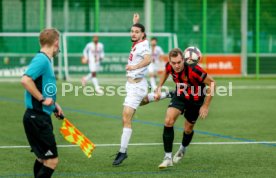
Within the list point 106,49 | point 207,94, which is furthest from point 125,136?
point 106,49

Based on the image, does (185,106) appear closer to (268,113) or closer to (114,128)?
(114,128)

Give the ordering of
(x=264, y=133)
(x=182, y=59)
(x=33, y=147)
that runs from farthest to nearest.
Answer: (x=264, y=133), (x=182, y=59), (x=33, y=147)

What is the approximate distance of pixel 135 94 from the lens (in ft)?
Answer: 39.3

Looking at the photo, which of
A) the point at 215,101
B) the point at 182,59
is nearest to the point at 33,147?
the point at 182,59

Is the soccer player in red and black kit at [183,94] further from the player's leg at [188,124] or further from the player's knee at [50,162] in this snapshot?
the player's knee at [50,162]

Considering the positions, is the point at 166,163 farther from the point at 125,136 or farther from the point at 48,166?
the point at 48,166

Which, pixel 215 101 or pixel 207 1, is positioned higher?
pixel 207 1

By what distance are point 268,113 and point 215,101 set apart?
4.58m

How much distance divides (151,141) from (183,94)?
275 centimetres

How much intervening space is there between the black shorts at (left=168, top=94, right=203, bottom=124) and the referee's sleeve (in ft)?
11.5

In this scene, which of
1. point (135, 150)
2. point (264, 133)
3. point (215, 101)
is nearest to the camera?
point (135, 150)

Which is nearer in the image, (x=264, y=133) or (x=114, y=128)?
(x=264, y=133)

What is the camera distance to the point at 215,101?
950 inches

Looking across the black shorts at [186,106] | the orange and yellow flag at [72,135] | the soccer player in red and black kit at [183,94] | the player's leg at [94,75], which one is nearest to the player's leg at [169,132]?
the soccer player in red and black kit at [183,94]
